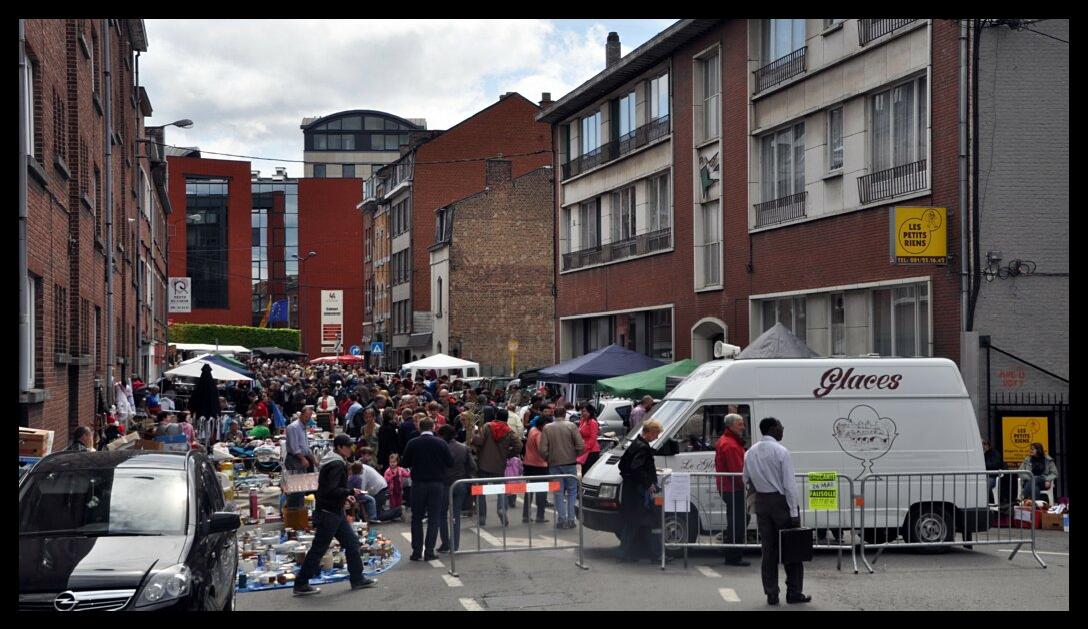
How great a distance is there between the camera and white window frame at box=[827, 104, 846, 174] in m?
23.5

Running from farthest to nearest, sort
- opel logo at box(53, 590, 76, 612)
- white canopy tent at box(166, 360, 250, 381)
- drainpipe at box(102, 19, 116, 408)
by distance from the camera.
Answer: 1. white canopy tent at box(166, 360, 250, 381)
2. drainpipe at box(102, 19, 116, 408)
3. opel logo at box(53, 590, 76, 612)

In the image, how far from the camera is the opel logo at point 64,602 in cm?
766

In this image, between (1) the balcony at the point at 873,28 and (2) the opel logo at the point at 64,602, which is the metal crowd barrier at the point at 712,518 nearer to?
(2) the opel logo at the point at 64,602

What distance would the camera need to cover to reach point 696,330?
2955 cm

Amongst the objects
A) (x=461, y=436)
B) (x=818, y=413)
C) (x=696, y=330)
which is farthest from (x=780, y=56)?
(x=818, y=413)

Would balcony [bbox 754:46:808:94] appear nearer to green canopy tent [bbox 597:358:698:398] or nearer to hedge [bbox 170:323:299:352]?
green canopy tent [bbox 597:358:698:398]

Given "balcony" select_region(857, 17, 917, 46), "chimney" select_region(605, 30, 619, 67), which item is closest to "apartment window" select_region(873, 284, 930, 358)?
"balcony" select_region(857, 17, 917, 46)

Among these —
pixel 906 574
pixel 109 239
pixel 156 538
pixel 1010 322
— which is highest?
pixel 109 239

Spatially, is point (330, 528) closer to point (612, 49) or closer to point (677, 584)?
point (677, 584)

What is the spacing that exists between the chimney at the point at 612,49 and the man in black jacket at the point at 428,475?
95.1 ft

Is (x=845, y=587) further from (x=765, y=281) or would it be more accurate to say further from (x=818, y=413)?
(x=765, y=281)

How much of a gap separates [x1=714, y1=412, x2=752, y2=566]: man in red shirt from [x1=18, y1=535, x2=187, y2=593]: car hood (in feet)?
21.3

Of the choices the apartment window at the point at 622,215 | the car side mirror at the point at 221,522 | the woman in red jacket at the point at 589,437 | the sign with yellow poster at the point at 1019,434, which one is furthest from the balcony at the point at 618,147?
the car side mirror at the point at 221,522

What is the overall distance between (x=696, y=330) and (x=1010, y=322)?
10729mm
